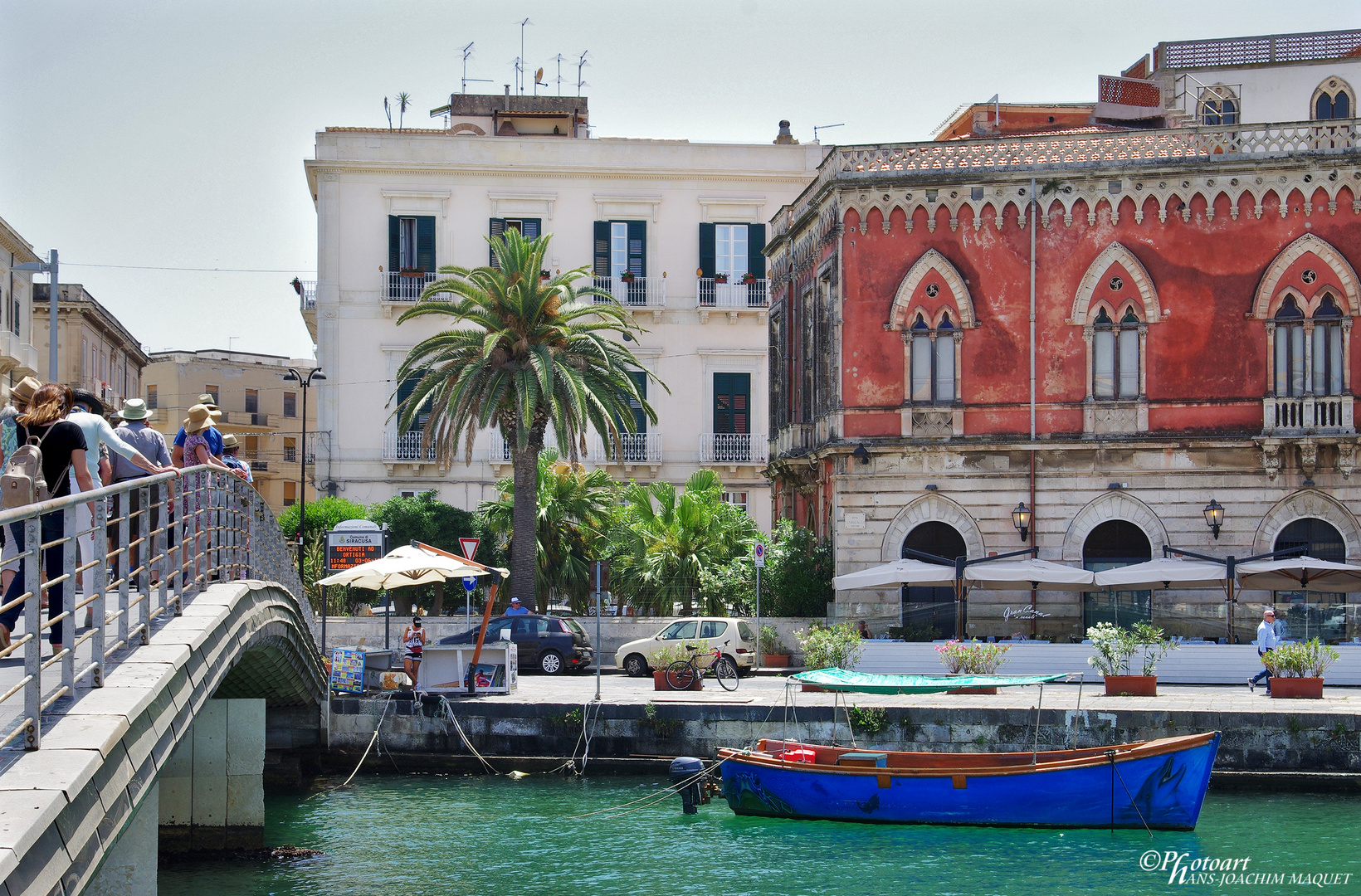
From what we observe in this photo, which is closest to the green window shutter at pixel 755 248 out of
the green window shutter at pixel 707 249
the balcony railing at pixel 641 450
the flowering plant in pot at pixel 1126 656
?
the green window shutter at pixel 707 249

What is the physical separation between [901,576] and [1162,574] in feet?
17.5

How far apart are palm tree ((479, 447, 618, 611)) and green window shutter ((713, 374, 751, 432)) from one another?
771cm

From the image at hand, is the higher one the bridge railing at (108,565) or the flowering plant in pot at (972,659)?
the bridge railing at (108,565)

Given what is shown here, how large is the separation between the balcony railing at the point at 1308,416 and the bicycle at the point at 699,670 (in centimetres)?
1305

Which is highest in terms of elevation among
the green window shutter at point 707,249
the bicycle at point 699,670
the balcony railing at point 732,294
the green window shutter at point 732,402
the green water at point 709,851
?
the green window shutter at point 707,249

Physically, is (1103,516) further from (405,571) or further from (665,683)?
(405,571)

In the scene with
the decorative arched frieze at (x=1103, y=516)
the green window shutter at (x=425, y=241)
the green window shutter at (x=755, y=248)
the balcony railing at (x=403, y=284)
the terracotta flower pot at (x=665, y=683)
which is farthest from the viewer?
the green window shutter at (x=755, y=248)

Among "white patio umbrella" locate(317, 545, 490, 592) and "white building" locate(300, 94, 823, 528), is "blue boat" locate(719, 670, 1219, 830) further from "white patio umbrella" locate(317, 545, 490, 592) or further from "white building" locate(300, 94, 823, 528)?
"white building" locate(300, 94, 823, 528)

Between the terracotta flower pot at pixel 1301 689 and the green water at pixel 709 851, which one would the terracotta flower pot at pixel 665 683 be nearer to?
the green water at pixel 709 851

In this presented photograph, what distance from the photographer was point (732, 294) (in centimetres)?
4675

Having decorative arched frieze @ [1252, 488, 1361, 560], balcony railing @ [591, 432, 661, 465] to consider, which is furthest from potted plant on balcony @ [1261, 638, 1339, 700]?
balcony railing @ [591, 432, 661, 465]

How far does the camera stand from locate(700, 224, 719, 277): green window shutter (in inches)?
1836

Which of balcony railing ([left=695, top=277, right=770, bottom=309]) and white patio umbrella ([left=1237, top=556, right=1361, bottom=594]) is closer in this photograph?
white patio umbrella ([left=1237, top=556, right=1361, bottom=594])

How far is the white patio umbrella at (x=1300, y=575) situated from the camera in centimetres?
2956
